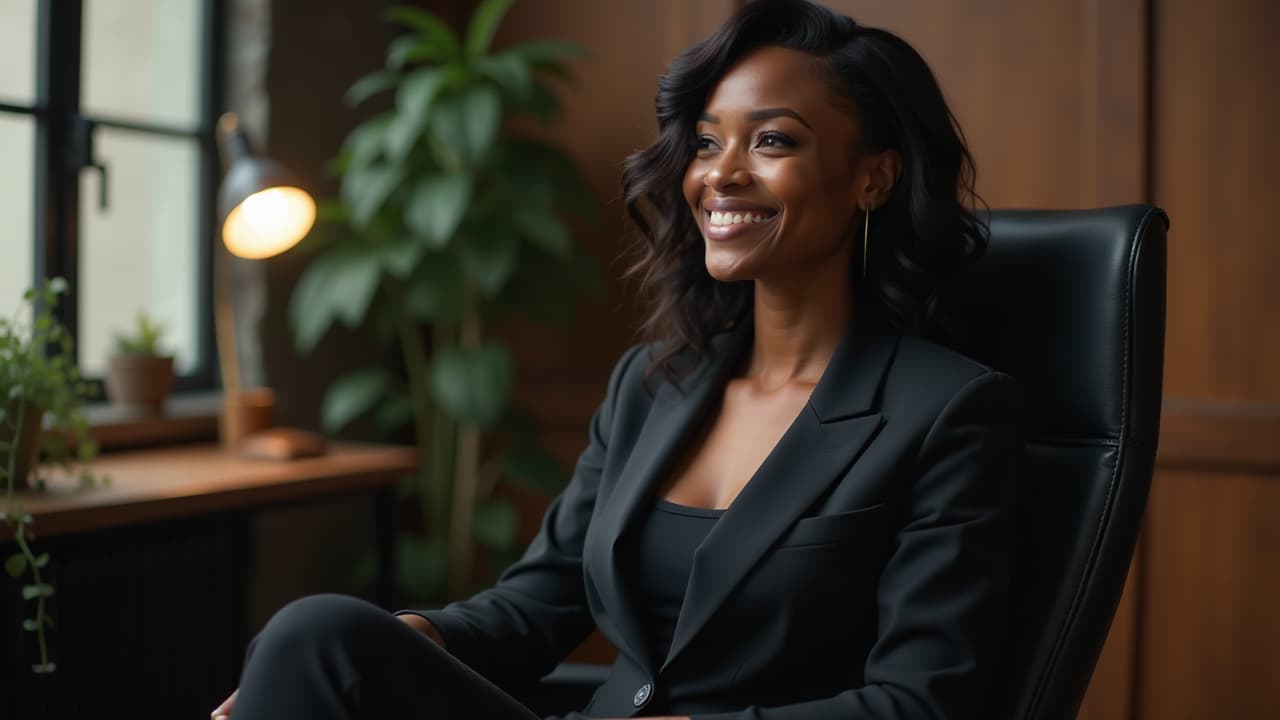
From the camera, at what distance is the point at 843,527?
49.6 inches

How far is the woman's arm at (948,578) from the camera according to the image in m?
1.17

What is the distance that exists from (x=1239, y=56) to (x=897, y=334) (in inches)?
57.7

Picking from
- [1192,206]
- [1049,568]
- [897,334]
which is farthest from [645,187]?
[1192,206]

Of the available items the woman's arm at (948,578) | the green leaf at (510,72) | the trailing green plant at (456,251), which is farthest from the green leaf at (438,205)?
the woman's arm at (948,578)

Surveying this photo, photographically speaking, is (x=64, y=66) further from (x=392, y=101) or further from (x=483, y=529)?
(x=483, y=529)

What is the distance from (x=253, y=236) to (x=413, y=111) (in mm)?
501

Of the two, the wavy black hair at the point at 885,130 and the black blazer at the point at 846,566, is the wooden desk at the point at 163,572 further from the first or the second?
the wavy black hair at the point at 885,130

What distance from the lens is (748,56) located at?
57.4 inches

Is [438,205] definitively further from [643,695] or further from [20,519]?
[643,695]

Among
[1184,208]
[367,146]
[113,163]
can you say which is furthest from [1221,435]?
[113,163]

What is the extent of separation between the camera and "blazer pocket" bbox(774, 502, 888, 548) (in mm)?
1257

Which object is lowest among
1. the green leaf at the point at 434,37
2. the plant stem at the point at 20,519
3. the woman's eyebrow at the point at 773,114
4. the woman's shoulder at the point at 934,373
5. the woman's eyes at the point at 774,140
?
the plant stem at the point at 20,519

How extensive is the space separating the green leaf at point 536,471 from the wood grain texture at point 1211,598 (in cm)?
133

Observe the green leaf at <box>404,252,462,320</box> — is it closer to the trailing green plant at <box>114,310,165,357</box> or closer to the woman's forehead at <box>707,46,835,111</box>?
the trailing green plant at <box>114,310,165,357</box>
